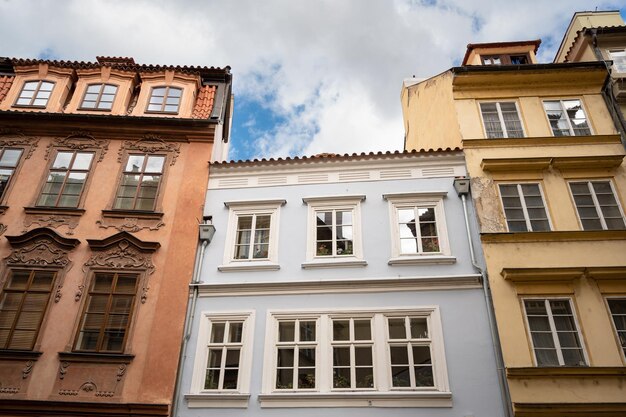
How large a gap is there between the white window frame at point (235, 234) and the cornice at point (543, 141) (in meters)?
5.90

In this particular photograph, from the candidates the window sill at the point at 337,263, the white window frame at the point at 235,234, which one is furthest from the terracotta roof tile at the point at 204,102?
the window sill at the point at 337,263

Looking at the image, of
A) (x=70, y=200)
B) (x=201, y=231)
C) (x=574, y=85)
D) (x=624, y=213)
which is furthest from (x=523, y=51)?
(x=70, y=200)

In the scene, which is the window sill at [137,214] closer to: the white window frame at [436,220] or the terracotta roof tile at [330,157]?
the terracotta roof tile at [330,157]

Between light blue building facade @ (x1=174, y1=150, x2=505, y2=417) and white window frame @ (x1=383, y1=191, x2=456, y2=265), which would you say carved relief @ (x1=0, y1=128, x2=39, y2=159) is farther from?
white window frame @ (x1=383, y1=191, x2=456, y2=265)

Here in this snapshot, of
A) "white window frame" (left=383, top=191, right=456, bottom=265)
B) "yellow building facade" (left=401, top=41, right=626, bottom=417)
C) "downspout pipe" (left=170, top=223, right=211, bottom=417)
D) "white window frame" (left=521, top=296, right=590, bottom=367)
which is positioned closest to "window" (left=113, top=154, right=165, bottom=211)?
"downspout pipe" (left=170, top=223, right=211, bottom=417)

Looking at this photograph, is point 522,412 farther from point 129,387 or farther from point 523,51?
point 523,51

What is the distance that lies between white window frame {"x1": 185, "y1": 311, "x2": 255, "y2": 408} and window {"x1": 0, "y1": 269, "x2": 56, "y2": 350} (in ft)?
13.3

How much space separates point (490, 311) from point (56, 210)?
11.8m

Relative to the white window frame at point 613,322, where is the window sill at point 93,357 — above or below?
below

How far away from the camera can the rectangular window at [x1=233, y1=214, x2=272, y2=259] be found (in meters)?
12.3

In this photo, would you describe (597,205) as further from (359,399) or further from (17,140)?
(17,140)

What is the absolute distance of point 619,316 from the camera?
33.9 ft

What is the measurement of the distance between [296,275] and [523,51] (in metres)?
11.7

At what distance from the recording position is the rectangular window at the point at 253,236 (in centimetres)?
1233
